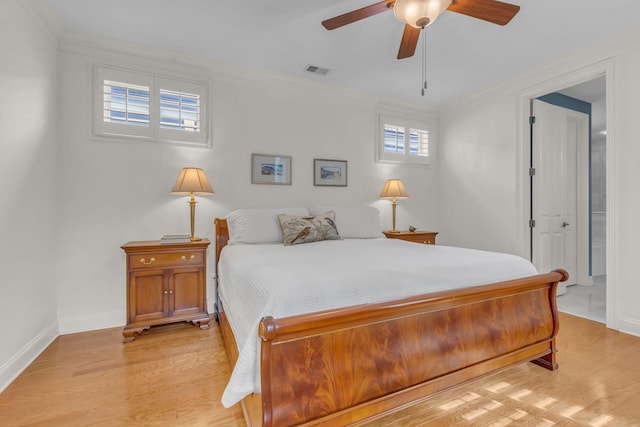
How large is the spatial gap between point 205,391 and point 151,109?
8.45 feet

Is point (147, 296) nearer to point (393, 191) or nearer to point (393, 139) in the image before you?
point (393, 191)

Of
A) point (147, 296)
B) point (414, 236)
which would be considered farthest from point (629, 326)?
point (147, 296)

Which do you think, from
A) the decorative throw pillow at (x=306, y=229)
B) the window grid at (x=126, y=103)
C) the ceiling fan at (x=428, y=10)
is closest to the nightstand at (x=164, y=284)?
the decorative throw pillow at (x=306, y=229)

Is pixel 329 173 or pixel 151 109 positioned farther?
pixel 329 173

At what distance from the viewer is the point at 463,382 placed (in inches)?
63.7

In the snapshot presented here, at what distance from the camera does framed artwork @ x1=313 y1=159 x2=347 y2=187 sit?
3750mm

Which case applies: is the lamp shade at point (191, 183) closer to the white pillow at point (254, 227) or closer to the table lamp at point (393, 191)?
the white pillow at point (254, 227)

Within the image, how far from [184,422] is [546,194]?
431 centimetres

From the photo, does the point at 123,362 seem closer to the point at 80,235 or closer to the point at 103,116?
the point at 80,235

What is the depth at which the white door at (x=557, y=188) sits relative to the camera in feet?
12.0

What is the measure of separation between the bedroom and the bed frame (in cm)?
161

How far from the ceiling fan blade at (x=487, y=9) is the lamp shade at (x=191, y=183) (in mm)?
2343

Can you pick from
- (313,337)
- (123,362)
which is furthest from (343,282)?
(123,362)

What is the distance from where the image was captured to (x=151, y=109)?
9.73ft
